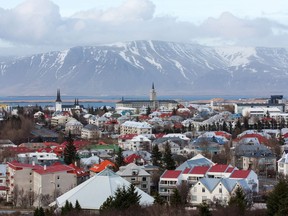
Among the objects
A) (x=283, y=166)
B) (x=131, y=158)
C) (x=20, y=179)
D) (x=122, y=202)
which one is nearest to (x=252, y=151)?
(x=283, y=166)

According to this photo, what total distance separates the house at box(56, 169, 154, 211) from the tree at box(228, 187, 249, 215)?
227 cm

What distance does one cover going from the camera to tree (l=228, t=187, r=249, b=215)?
17.8m

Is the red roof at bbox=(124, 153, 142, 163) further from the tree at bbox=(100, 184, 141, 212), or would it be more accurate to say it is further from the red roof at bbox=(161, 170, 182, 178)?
the tree at bbox=(100, 184, 141, 212)

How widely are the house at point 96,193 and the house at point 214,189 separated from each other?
202cm

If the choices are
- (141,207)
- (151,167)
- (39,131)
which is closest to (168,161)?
(151,167)

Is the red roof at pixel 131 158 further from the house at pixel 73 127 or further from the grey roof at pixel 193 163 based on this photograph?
the house at pixel 73 127

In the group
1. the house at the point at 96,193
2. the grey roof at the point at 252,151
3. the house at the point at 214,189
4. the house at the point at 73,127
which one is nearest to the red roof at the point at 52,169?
the house at the point at 96,193

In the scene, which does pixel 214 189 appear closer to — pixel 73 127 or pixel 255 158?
pixel 255 158

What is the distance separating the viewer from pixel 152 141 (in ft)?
138

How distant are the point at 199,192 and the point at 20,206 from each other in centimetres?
544

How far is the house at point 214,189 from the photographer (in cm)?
2178

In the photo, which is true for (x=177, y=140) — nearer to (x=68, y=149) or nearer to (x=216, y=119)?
(x=68, y=149)

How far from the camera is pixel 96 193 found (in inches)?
806

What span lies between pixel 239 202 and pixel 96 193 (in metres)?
4.22
